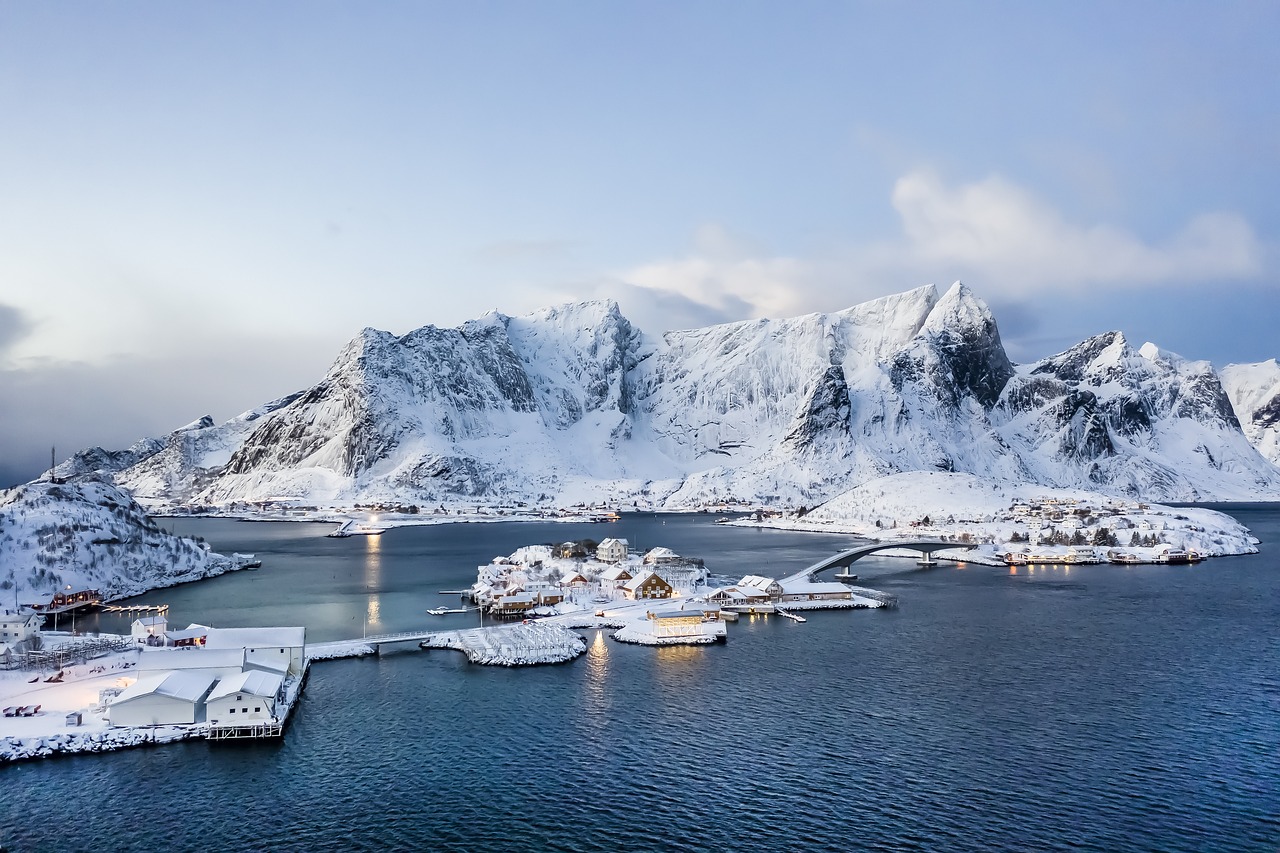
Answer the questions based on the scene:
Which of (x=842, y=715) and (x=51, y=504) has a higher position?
(x=51, y=504)

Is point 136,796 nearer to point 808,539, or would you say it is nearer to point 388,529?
point 808,539

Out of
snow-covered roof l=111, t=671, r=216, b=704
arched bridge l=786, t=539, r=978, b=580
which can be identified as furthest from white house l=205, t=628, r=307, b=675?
arched bridge l=786, t=539, r=978, b=580

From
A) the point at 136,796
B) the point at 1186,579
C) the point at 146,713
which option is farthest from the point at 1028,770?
the point at 1186,579

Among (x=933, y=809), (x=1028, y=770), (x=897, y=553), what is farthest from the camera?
(x=897, y=553)

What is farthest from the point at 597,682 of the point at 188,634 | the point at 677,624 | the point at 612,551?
the point at 612,551

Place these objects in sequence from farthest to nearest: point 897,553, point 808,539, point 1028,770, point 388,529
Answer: point 388,529 → point 808,539 → point 897,553 → point 1028,770

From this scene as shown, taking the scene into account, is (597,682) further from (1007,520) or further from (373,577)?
(1007,520)
